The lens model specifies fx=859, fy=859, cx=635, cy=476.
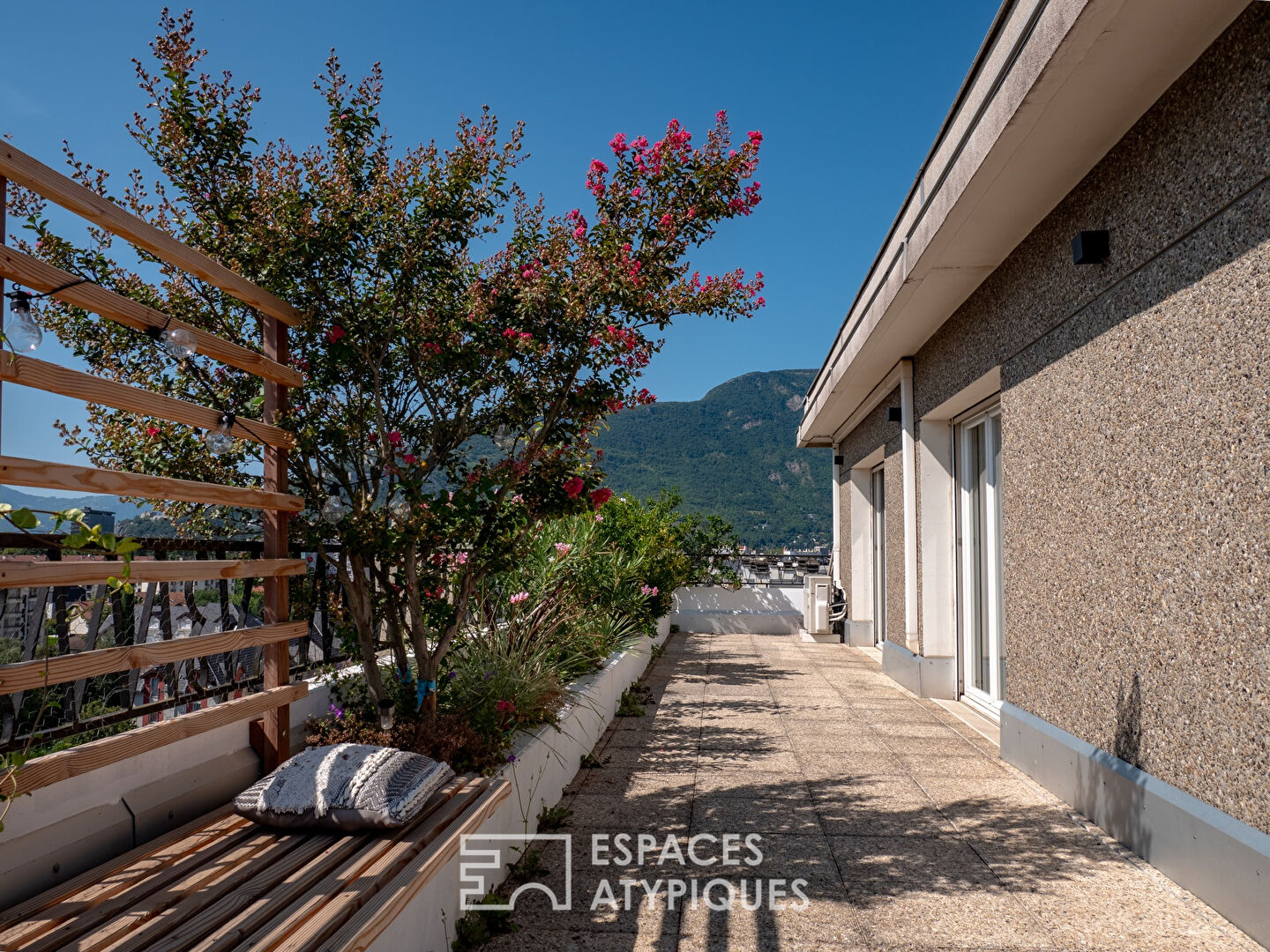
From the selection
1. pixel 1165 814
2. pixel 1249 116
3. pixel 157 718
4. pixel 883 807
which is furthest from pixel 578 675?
pixel 1249 116

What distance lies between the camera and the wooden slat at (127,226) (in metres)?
2.02

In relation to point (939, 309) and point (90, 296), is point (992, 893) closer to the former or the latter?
point (90, 296)

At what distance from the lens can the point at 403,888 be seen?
1997mm

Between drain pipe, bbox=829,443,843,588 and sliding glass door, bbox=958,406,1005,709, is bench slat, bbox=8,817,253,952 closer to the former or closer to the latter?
sliding glass door, bbox=958,406,1005,709

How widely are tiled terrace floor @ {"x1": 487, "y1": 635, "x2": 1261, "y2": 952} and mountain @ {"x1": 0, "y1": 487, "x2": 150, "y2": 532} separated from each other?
68.3 inches

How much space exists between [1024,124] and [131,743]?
149 inches

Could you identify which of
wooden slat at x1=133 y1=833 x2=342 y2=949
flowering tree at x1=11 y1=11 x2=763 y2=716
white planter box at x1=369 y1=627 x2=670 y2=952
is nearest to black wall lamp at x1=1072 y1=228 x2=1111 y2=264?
flowering tree at x1=11 y1=11 x2=763 y2=716

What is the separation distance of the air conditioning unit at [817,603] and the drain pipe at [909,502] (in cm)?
426

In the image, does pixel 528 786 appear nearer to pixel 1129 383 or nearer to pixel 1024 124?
pixel 1129 383

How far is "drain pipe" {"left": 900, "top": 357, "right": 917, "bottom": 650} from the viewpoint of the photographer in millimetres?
7277

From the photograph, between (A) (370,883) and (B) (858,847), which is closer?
(A) (370,883)

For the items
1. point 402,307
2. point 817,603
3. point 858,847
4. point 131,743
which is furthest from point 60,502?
Result: point 817,603

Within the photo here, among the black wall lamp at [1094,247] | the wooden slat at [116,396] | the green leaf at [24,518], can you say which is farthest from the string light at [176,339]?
the black wall lamp at [1094,247]

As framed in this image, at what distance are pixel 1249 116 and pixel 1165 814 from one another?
2.37 m
